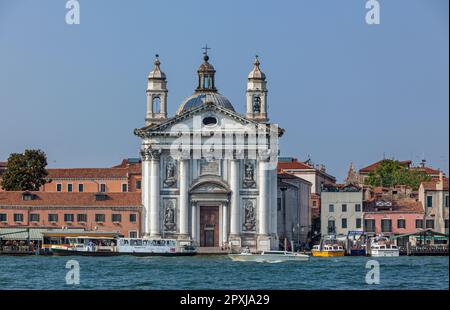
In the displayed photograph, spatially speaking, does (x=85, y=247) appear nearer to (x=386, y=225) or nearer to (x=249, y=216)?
(x=249, y=216)

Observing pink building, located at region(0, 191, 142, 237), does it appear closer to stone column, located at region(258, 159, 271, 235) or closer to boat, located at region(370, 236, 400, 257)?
stone column, located at region(258, 159, 271, 235)

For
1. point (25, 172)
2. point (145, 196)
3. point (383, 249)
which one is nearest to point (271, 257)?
point (383, 249)

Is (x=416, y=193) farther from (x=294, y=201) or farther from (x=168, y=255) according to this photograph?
(x=168, y=255)

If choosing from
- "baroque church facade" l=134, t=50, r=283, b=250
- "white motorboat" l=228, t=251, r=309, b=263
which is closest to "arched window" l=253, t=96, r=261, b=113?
"baroque church facade" l=134, t=50, r=283, b=250

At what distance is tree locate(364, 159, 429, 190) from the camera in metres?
102

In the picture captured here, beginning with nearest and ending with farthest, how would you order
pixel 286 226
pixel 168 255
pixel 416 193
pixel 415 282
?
pixel 415 282, pixel 168 255, pixel 286 226, pixel 416 193

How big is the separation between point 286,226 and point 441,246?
951 cm

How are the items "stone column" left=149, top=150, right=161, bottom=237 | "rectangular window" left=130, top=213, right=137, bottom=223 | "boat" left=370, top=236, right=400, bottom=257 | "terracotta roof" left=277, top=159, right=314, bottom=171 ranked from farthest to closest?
"terracotta roof" left=277, top=159, right=314, bottom=171 < "rectangular window" left=130, top=213, right=137, bottom=223 < "stone column" left=149, top=150, right=161, bottom=237 < "boat" left=370, top=236, right=400, bottom=257

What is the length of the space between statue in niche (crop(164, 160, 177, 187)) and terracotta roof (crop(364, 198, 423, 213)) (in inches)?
495

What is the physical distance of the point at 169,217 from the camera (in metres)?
82.0

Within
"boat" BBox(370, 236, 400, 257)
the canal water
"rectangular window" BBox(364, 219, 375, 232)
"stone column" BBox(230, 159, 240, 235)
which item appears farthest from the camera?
"rectangular window" BBox(364, 219, 375, 232)

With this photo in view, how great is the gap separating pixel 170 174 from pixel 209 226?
329 cm

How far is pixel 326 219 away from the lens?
→ 9000cm
